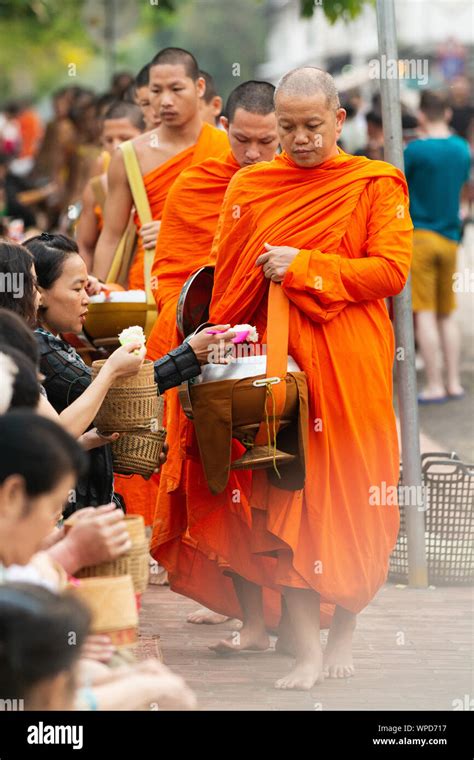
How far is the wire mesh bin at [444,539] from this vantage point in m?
7.27

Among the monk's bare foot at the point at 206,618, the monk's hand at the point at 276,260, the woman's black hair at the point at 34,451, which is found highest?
the monk's hand at the point at 276,260

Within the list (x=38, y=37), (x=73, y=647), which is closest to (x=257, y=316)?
(x=73, y=647)

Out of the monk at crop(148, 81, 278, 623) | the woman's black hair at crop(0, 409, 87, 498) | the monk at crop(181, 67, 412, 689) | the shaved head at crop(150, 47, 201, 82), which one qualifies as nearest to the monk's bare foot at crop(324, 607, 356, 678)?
the monk at crop(181, 67, 412, 689)

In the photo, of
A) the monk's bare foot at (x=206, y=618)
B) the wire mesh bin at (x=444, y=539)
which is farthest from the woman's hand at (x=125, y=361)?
the wire mesh bin at (x=444, y=539)

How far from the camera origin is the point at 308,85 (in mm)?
5660

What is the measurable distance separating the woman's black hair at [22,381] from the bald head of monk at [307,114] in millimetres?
2148

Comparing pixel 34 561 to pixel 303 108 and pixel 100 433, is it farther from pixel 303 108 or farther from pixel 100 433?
pixel 303 108

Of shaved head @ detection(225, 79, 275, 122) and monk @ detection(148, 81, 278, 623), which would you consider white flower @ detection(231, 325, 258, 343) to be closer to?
monk @ detection(148, 81, 278, 623)

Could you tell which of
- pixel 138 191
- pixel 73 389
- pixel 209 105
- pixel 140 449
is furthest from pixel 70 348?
pixel 209 105

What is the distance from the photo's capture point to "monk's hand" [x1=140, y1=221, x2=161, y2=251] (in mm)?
7555

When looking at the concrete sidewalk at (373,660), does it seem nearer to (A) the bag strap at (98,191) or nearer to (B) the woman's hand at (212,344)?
(B) the woman's hand at (212,344)

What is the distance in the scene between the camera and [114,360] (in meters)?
4.98

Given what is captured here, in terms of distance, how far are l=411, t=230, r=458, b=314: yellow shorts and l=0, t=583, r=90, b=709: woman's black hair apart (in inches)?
364
